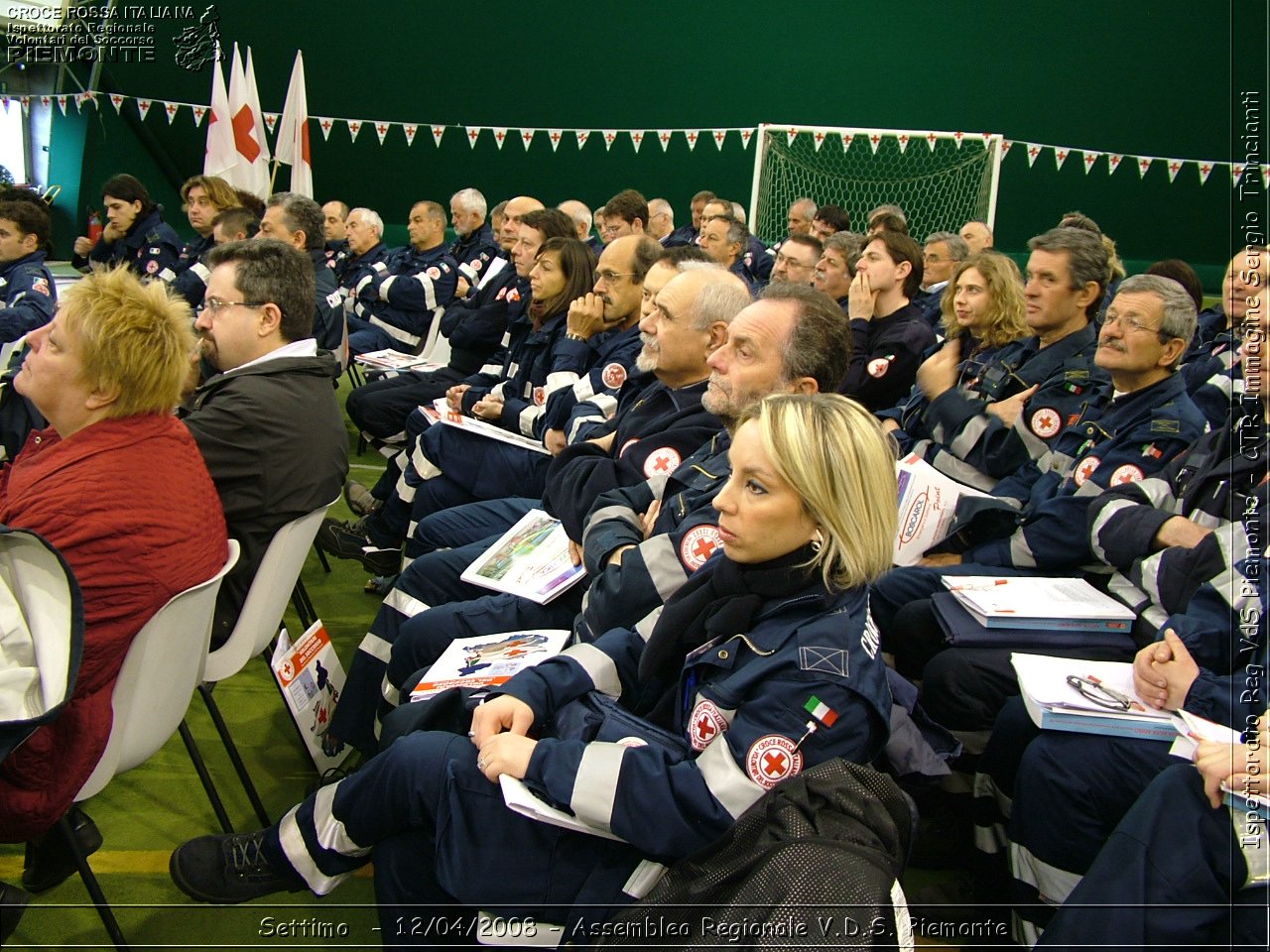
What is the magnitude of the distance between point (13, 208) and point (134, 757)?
13.1 ft

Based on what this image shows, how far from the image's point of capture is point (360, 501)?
178 inches

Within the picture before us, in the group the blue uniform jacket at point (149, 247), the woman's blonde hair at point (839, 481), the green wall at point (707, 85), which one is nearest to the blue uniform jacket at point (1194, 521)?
the woman's blonde hair at point (839, 481)

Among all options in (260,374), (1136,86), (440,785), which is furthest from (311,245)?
(1136,86)

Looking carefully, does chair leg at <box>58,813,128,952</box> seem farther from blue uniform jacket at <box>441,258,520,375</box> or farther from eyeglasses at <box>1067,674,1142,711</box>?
blue uniform jacket at <box>441,258,520,375</box>

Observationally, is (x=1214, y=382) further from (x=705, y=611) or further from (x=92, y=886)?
(x=92, y=886)

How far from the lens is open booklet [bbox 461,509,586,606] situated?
2420 mm

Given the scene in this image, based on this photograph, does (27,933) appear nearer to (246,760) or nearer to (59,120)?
(246,760)

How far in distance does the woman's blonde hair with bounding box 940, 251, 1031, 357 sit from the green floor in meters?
2.68

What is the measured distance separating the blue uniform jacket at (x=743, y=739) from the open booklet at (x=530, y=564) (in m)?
0.81

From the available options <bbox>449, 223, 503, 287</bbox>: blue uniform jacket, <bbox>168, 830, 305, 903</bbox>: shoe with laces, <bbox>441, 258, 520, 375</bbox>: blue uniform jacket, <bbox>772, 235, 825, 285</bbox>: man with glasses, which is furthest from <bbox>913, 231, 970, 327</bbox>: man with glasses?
<bbox>168, 830, 305, 903</bbox>: shoe with laces

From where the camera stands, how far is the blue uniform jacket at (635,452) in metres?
2.60

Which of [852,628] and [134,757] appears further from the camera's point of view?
[134,757]

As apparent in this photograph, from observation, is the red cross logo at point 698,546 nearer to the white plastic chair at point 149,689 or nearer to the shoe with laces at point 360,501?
the white plastic chair at point 149,689

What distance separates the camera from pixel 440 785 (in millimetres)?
1659
